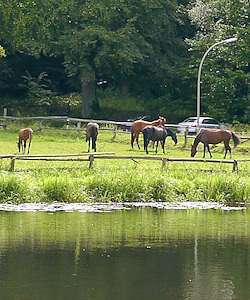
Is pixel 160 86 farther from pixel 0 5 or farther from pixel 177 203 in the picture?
pixel 177 203

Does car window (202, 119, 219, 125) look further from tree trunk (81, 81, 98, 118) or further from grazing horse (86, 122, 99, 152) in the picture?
grazing horse (86, 122, 99, 152)

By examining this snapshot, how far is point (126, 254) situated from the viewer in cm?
1734

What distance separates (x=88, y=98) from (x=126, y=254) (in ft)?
154

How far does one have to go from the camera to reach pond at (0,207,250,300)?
14289 mm

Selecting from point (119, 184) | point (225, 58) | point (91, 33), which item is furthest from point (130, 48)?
point (119, 184)

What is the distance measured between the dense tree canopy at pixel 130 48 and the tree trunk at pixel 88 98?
74mm

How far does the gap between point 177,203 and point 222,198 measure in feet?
5.31

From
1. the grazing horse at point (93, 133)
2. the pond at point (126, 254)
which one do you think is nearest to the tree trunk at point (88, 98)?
the grazing horse at point (93, 133)

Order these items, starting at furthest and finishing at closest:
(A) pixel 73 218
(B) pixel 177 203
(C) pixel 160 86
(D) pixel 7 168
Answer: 1. (C) pixel 160 86
2. (D) pixel 7 168
3. (B) pixel 177 203
4. (A) pixel 73 218

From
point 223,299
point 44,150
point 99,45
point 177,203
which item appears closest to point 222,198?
point 177,203

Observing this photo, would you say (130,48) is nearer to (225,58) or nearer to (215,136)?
(225,58)

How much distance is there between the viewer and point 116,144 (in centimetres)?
4447

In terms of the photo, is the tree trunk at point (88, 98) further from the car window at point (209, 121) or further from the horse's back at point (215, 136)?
the horse's back at point (215, 136)

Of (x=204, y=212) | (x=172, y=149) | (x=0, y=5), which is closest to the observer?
(x=204, y=212)
